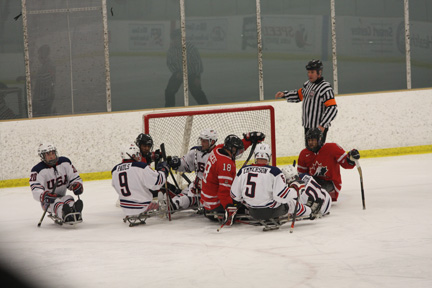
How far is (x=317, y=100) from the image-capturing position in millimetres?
6332

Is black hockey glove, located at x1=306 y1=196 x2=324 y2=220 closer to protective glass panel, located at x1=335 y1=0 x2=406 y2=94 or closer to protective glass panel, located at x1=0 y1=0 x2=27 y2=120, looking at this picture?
protective glass panel, located at x1=335 y1=0 x2=406 y2=94

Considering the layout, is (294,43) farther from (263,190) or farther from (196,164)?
(263,190)

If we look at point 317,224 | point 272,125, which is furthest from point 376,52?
point 317,224

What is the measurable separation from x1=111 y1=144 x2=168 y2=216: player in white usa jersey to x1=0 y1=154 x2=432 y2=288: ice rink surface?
0.21 meters

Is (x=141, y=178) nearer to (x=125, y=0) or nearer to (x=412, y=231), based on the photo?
(x=412, y=231)

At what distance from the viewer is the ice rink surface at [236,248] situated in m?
3.47

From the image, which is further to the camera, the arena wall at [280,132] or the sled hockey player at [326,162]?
the arena wall at [280,132]

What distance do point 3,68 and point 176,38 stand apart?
254cm

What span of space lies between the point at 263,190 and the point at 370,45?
18.9 feet

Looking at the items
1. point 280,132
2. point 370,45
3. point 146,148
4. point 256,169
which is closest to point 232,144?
point 256,169

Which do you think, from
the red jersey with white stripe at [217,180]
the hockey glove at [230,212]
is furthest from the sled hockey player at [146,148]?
the hockey glove at [230,212]

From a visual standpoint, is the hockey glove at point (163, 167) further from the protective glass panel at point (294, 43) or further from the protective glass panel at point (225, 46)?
the protective glass panel at point (294, 43)

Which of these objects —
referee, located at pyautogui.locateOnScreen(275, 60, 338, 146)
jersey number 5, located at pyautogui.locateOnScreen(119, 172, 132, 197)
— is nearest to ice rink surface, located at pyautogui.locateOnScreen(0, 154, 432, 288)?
jersey number 5, located at pyautogui.locateOnScreen(119, 172, 132, 197)

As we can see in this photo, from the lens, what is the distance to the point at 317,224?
16.5 feet
